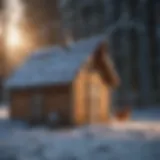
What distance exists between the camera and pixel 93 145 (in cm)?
1109

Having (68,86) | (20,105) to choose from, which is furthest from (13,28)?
(68,86)

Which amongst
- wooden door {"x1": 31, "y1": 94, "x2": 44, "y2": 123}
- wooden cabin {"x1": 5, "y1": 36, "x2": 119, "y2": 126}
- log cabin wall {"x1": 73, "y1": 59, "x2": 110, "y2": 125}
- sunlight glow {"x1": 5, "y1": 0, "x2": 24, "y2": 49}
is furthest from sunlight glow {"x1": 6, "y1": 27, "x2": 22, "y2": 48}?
log cabin wall {"x1": 73, "y1": 59, "x2": 110, "y2": 125}

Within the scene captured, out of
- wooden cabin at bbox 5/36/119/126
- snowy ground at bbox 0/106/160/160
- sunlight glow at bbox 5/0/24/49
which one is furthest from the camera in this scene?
sunlight glow at bbox 5/0/24/49

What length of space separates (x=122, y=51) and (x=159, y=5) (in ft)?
69.1

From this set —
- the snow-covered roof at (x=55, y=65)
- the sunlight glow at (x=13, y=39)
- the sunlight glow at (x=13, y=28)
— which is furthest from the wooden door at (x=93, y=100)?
the sunlight glow at (x=13, y=39)

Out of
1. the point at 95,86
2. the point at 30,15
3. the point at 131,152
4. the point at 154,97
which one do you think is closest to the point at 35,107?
the point at 95,86

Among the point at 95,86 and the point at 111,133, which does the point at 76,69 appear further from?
the point at 111,133

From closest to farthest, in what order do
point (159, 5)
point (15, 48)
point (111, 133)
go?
point (159, 5)
point (111, 133)
point (15, 48)

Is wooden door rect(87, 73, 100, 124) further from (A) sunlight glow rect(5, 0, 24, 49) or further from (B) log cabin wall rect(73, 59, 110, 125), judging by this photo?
(A) sunlight glow rect(5, 0, 24, 49)

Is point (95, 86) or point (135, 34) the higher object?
point (135, 34)

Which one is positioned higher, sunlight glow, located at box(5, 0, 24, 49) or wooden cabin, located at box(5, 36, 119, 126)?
sunlight glow, located at box(5, 0, 24, 49)

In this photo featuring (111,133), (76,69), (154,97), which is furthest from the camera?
(154,97)

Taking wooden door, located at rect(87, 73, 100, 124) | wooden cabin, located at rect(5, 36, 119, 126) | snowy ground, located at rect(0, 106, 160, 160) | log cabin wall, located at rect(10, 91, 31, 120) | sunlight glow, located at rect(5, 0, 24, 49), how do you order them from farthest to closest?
1. sunlight glow, located at rect(5, 0, 24, 49)
2. log cabin wall, located at rect(10, 91, 31, 120)
3. wooden door, located at rect(87, 73, 100, 124)
4. wooden cabin, located at rect(5, 36, 119, 126)
5. snowy ground, located at rect(0, 106, 160, 160)

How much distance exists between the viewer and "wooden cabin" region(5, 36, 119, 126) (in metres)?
17.5
